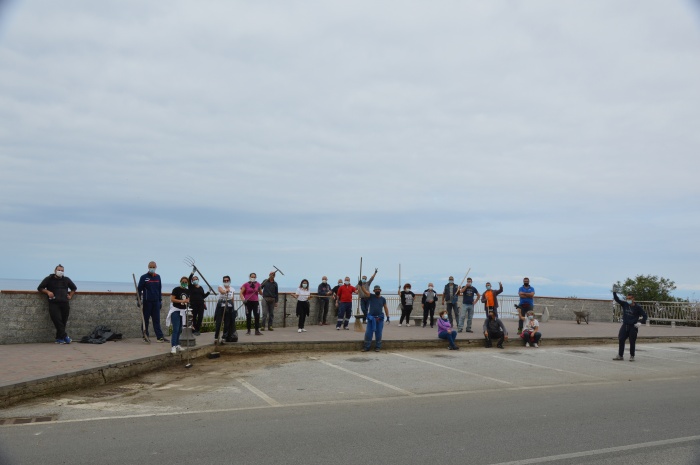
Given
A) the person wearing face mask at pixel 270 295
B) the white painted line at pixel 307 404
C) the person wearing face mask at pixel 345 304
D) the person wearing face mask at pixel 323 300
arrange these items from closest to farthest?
1. the white painted line at pixel 307 404
2. the person wearing face mask at pixel 270 295
3. the person wearing face mask at pixel 345 304
4. the person wearing face mask at pixel 323 300

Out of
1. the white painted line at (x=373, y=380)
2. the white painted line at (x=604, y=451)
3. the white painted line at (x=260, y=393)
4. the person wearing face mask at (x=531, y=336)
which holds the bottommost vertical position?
the white painted line at (x=260, y=393)

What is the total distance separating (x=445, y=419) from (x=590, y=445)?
6.30 feet

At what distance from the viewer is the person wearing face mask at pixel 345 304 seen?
1988 cm

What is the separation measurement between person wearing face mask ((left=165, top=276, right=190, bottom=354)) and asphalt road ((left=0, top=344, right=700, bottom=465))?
679 millimetres

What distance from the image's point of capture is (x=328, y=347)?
1591 centimetres

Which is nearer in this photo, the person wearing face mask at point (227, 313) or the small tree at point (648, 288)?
the person wearing face mask at point (227, 313)

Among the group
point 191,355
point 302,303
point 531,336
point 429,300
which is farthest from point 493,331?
point 191,355

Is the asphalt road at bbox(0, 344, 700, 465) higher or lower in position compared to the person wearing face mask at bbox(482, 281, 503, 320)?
lower

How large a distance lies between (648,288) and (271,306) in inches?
888

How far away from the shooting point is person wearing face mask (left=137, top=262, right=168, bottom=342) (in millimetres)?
14836

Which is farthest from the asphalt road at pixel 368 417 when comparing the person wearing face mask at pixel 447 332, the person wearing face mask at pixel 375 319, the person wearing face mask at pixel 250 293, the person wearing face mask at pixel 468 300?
the person wearing face mask at pixel 468 300

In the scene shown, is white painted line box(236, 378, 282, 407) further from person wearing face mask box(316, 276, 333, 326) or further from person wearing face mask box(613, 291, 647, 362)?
person wearing face mask box(316, 276, 333, 326)

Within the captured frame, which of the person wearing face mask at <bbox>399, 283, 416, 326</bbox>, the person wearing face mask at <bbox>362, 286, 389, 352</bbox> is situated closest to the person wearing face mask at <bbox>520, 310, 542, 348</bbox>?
the person wearing face mask at <bbox>362, 286, 389, 352</bbox>

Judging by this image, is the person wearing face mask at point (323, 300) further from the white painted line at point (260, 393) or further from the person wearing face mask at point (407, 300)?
the white painted line at point (260, 393)
